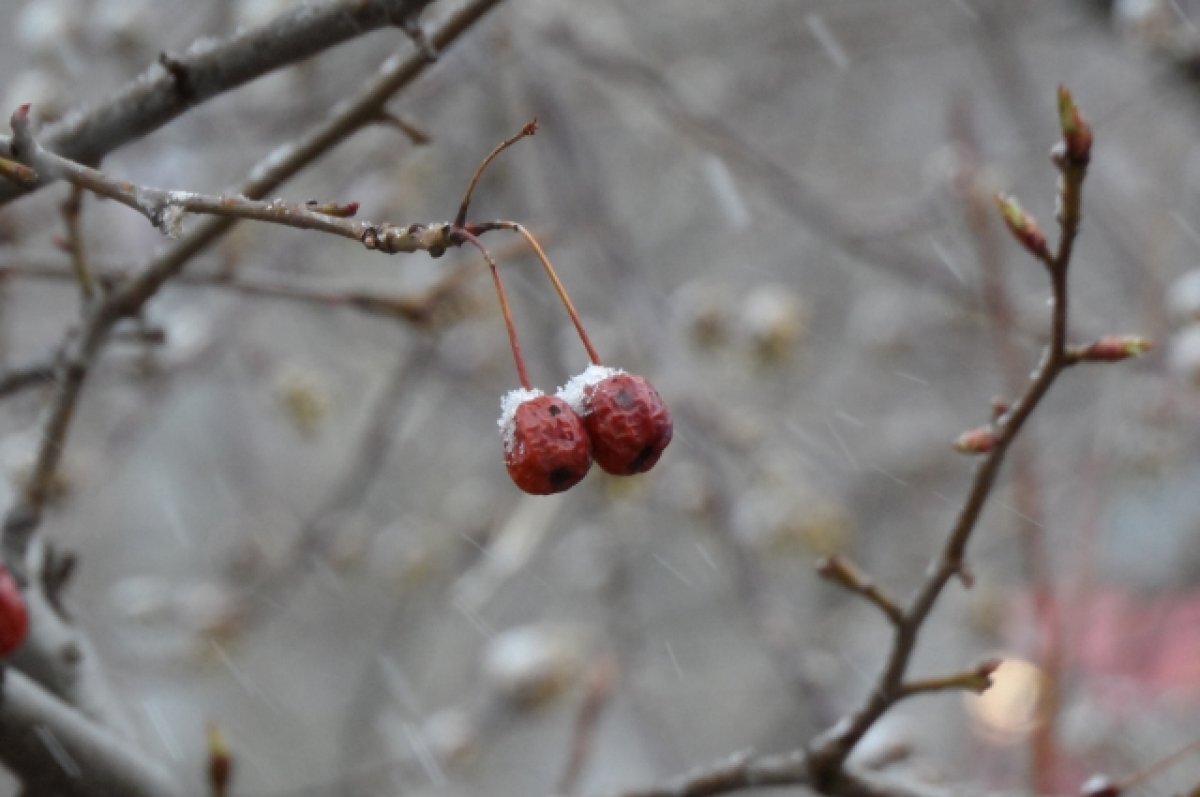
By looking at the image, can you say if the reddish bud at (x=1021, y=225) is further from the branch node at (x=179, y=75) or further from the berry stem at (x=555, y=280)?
the branch node at (x=179, y=75)

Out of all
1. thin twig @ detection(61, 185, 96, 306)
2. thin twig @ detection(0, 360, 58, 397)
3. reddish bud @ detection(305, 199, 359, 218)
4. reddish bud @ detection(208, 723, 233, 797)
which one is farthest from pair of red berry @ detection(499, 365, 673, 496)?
thin twig @ detection(0, 360, 58, 397)

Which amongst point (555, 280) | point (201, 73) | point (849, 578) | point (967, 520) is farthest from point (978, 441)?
point (201, 73)

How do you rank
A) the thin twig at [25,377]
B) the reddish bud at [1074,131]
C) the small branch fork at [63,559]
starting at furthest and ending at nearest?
the thin twig at [25,377]
the small branch fork at [63,559]
the reddish bud at [1074,131]

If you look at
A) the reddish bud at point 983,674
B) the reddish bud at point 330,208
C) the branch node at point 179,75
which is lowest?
the reddish bud at point 983,674

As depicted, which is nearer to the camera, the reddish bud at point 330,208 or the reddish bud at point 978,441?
the reddish bud at point 330,208

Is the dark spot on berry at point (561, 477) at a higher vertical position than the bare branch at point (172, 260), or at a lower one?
lower

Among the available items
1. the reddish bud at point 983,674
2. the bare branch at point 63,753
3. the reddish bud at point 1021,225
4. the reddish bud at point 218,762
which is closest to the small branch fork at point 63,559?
the bare branch at point 63,753

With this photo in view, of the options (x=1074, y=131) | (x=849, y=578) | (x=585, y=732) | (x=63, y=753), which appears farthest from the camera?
(x=585, y=732)

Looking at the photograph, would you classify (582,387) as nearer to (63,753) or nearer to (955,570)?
(955,570)
